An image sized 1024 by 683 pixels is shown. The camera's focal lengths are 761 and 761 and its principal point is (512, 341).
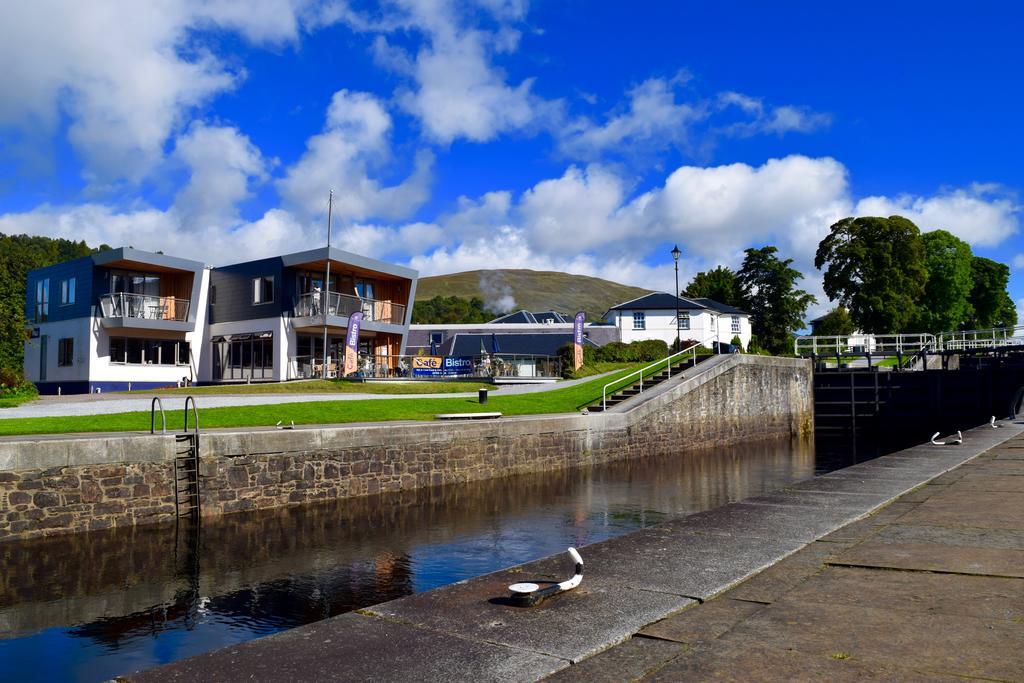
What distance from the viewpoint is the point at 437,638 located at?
→ 15.2 ft

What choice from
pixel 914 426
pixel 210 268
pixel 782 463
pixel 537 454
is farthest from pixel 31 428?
pixel 914 426

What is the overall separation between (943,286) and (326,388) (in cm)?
6370

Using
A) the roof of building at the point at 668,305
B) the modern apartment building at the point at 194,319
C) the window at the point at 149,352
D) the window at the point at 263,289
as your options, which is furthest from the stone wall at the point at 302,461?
the roof of building at the point at 668,305

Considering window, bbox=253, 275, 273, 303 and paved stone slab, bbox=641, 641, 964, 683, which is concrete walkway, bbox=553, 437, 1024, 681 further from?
window, bbox=253, 275, 273, 303

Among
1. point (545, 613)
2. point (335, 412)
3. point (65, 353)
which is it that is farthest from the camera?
point (65, 353)

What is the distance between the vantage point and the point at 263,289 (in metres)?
39.0

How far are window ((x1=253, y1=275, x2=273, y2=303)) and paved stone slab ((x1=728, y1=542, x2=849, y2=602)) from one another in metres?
35.5

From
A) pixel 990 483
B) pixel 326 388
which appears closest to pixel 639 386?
pixel 326 388

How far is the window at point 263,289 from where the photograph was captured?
127ft

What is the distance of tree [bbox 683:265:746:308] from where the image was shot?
8062 cm

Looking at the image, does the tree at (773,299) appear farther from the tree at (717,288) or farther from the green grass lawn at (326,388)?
the green grass lawn at (326,388)

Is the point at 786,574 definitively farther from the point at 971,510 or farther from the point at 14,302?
the point at 14,302

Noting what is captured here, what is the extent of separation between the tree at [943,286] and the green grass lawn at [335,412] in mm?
53977

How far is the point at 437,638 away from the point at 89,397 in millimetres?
26438
